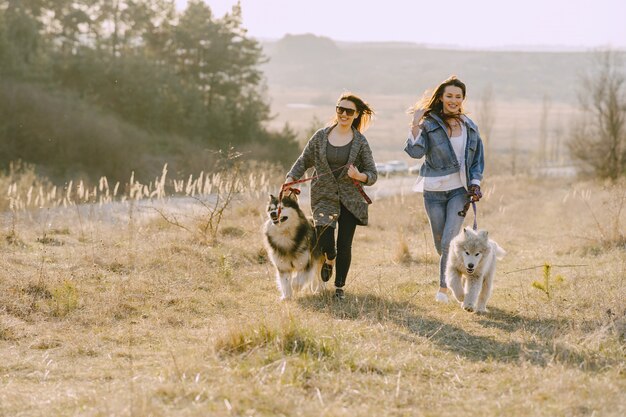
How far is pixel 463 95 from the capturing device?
7203 millimetres

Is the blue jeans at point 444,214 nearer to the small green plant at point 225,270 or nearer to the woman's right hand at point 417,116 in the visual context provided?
the woman's right hand at point 417,116

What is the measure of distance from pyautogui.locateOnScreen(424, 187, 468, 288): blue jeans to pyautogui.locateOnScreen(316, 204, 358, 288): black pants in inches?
33.6

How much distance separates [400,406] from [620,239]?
8438 millimetres

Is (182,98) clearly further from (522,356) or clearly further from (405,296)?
(522,356)

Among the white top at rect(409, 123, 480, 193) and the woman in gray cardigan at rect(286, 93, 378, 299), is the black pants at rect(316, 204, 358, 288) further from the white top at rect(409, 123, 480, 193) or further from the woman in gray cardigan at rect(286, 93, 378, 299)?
the white top at rect(409, 123, 480, 193)

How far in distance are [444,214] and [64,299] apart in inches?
166

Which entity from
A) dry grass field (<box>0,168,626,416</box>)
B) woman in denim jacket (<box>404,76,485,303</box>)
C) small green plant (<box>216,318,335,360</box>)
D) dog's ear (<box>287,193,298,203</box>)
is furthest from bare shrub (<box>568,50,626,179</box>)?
small green plant (<box>216,318,335,360</box>)

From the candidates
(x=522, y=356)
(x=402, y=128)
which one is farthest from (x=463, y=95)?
(x=402, y=128)

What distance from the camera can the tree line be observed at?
28188mm

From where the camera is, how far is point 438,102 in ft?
24.2

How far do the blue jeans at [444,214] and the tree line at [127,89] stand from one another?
74.0ft

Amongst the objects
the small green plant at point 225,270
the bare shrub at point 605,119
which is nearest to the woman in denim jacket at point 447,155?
the small green plant at point 225,270

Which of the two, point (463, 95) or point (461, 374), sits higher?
point (463, 95)

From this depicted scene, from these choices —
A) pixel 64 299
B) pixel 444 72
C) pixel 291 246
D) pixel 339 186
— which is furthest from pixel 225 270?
pixel 444 72
